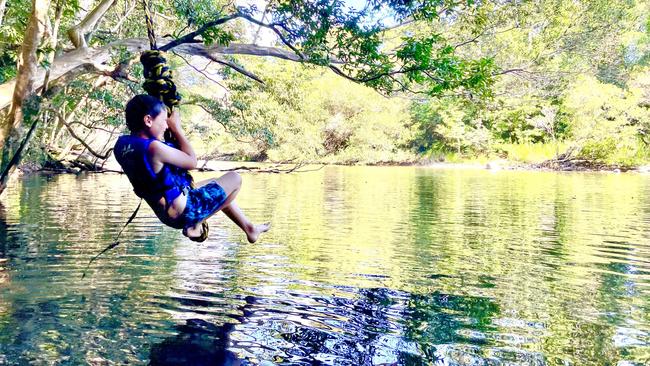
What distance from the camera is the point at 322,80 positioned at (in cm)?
5200

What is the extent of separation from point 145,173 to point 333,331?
2.12 m

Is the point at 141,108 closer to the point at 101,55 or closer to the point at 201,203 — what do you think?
the point at 201,203

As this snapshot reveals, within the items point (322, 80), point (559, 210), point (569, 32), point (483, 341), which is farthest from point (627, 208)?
point (322, 80)

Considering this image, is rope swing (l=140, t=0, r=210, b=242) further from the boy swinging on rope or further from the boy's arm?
the boy's arm

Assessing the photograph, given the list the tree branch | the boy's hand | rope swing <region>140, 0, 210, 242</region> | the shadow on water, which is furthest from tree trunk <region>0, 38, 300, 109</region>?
rope swing <region>140, 0, 210, 242</region>

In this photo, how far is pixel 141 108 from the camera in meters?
4.31

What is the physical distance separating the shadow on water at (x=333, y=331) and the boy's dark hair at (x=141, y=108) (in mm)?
1746

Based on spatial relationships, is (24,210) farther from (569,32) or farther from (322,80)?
(322,80)

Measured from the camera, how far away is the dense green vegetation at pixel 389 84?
8.53m

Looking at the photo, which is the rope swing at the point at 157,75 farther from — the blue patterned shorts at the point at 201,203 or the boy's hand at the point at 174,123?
the blue patterned shorts at the point at 201,203

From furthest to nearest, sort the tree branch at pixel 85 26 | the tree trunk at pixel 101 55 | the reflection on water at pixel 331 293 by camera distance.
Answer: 1. the tree branch at pixel 85 26
2. the tree trunk at pixel 101 55
3. the reflection on water at pixel 331 293

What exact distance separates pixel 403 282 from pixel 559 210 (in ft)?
35.9

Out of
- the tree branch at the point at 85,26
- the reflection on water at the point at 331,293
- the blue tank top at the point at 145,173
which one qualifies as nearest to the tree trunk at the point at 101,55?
the tree branch at the point at 85,26

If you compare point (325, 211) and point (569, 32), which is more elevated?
point (569, 32)
